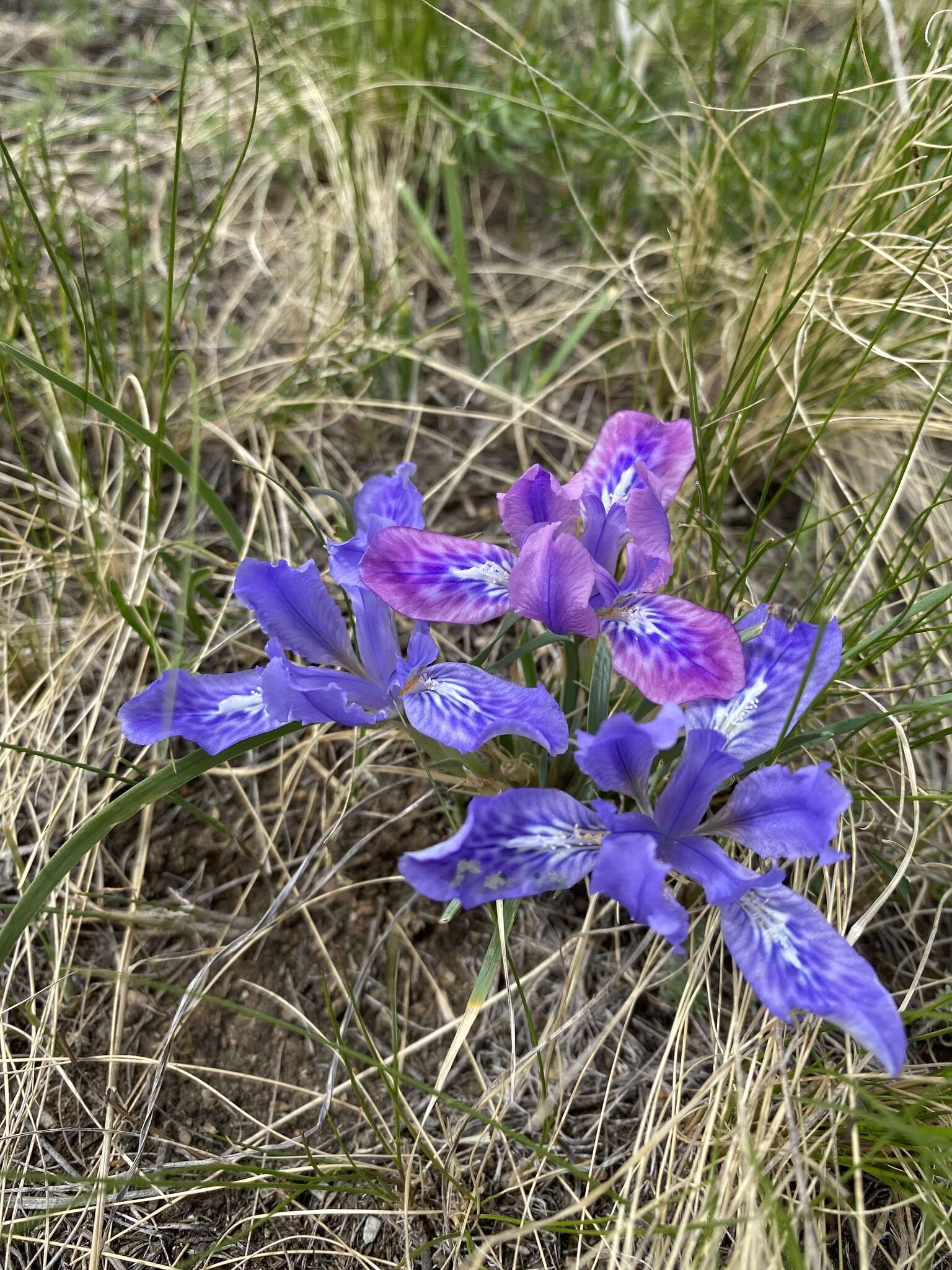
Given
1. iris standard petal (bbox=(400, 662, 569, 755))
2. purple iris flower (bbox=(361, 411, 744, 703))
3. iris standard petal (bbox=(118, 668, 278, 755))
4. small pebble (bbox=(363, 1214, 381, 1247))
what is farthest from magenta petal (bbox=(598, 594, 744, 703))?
small pebble (bbox=(363, 1214, 381, 1247))

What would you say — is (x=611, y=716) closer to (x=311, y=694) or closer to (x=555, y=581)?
(x=555, y=581)

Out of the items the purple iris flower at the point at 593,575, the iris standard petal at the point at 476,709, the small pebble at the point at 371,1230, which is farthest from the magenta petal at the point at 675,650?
the small pebble at the point at 371,1230

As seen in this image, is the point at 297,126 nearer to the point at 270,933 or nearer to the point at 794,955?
the point at 270,933

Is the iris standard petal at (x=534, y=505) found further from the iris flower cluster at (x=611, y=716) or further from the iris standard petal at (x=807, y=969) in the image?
the iris standard petal at (x=807, y=969)

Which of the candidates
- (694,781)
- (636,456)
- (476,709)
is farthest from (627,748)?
(636,456)

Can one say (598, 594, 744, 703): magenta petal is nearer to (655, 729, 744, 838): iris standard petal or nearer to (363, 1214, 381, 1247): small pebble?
(655, 729, 744, 838): iris standard petal

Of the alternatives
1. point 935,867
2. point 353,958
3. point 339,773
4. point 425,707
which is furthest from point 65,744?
point 935,867
